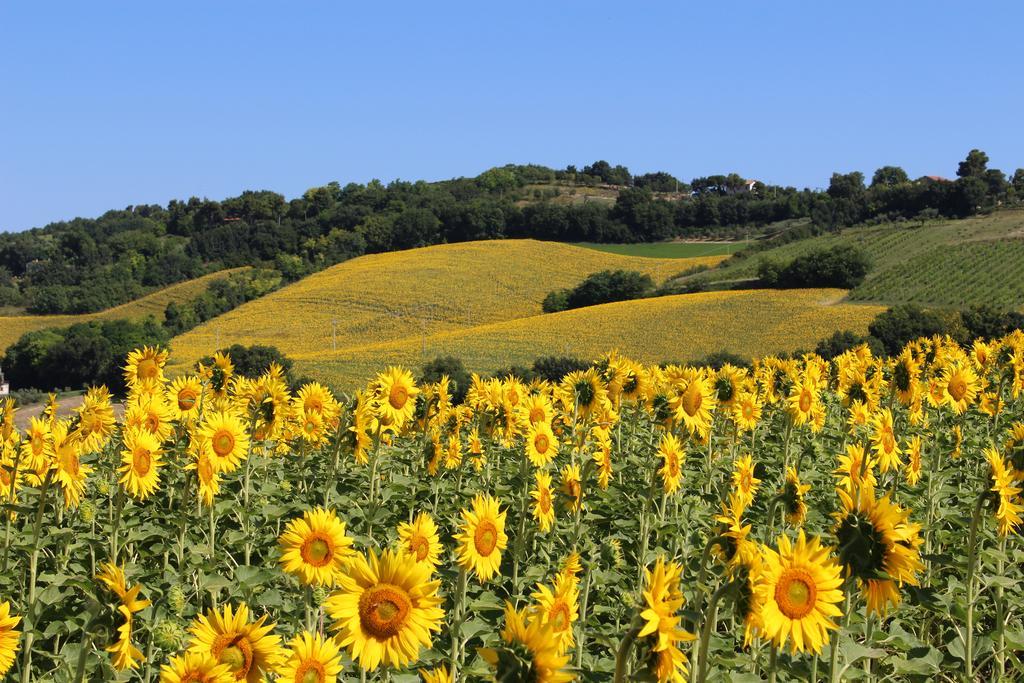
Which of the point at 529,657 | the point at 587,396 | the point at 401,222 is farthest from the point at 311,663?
the point at 401,222

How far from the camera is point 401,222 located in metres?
126

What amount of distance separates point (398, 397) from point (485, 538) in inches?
115

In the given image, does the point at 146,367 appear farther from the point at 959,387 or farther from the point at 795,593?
the point at 959,387


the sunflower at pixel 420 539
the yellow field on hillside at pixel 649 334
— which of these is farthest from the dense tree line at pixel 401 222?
the sunflower at pixel 420 539

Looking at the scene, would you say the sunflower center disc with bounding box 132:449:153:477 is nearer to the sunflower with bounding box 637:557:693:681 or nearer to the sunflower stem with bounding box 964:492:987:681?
the sunflower with bounding box 637:557:693:681

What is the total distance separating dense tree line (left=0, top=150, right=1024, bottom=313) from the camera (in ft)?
370

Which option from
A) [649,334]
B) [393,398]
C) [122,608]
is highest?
[393,398]

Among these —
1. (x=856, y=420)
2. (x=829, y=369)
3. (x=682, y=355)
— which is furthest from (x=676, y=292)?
(x=856, y=420)

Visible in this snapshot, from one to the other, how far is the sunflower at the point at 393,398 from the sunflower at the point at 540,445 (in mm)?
944

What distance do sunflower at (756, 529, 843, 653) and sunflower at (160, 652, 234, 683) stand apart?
1.59 meters

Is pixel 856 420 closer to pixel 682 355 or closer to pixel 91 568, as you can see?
pixel 91 568

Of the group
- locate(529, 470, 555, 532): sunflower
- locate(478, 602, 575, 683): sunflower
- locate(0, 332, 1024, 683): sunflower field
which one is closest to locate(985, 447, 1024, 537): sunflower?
locate(0, 332, 1024, 683): sunflower field

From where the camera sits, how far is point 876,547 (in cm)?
297

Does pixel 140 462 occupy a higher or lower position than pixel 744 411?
higher
